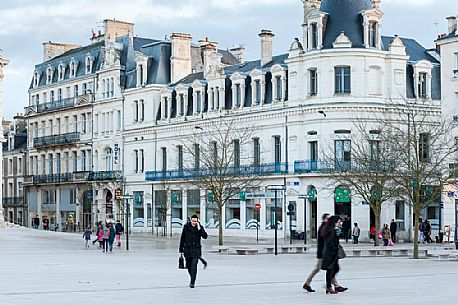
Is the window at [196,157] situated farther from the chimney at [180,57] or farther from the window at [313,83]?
the window at [313,83]

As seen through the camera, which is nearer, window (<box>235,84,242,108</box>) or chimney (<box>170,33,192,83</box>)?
window (<box>235,84,242,108</box>)

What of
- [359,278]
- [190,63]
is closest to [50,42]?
[190,63]

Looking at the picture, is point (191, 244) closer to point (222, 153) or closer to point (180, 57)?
point (222, 153)

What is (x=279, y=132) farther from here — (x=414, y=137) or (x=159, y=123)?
(x=414, y=137)

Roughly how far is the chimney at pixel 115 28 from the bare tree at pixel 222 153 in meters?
18.1

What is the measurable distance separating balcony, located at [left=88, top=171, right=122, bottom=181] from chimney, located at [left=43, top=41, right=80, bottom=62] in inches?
703

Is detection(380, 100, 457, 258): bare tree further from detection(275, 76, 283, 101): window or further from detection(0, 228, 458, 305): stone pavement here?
detection(275, 76, 283, 101): window

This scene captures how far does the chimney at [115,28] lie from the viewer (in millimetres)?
84562

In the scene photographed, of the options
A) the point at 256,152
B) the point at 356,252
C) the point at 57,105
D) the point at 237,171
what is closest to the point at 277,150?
the point at 256,152

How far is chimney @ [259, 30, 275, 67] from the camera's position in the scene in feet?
217

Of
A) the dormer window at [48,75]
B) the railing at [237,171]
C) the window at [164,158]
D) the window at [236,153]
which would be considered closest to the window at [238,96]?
the window at [236,153]

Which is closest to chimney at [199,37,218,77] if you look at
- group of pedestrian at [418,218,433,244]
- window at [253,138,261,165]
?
window at [253,138,261,165]

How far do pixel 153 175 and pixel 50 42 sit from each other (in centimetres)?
2774

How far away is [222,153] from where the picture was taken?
2391 inches
